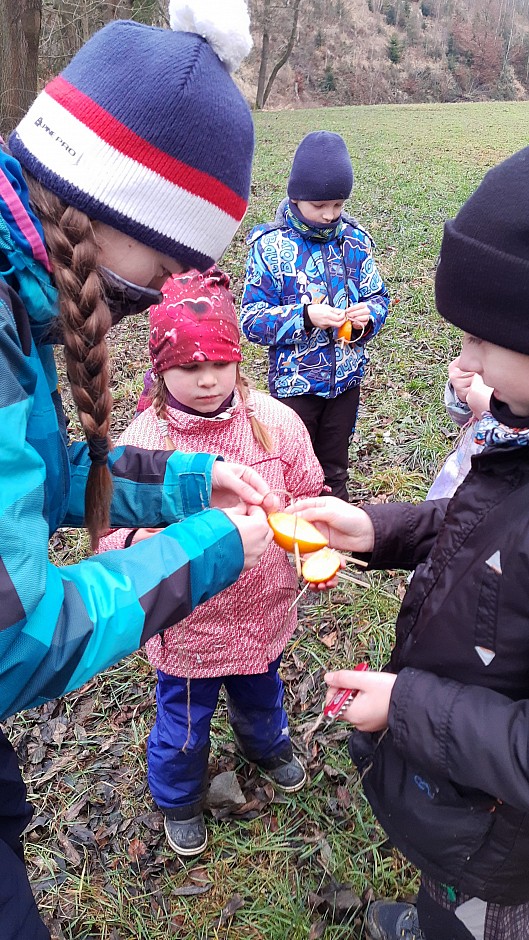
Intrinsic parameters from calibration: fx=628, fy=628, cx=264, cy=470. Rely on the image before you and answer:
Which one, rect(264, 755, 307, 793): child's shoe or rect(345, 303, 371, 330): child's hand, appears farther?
rect(345, 303, 371, 330): child's hand

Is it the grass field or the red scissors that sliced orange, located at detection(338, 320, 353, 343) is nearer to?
the grass field

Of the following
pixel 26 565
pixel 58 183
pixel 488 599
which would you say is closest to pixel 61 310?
pixel 58 183

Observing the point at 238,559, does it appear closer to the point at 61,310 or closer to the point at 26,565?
the point at 26,565

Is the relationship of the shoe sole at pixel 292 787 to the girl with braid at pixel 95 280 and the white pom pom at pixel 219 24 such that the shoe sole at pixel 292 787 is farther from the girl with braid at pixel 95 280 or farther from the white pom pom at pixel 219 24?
the white pom pom at pixel 219 24

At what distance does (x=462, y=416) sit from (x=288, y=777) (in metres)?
1.79

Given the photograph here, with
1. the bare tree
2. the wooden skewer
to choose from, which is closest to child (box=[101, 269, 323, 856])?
the wooden skewer

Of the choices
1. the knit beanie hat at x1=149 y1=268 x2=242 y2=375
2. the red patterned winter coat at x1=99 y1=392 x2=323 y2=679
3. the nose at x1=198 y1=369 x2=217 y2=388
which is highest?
the knit beanie hat at x1=149 y1=268 x2=242 y2=375

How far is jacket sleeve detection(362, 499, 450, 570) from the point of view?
6.20ft

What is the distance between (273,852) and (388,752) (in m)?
1.21

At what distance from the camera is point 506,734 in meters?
1.29

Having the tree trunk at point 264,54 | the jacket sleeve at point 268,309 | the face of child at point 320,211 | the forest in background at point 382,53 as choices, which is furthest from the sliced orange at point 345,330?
the forest in background at point 382,53

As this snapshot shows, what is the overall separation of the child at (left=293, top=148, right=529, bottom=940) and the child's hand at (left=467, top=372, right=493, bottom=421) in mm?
844

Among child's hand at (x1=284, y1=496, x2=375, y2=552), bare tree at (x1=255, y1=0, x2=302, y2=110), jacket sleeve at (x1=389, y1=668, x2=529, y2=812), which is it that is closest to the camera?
Answer: jacket sleeve at (x1=389, y1=668, x2=529, y2=812)

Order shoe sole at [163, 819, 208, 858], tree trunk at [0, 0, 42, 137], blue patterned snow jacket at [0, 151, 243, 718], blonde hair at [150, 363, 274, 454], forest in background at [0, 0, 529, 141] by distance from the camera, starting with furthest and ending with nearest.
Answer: forest in background at [0, 0, 529, 141] → tree trunk at [0, 0, 42, 137] → shoe sole at [163, 819, 208, 858] → blonde hair at [150, 363, 274, 454] → blue patterned snow jacket at [0, 151, 243, 718]
